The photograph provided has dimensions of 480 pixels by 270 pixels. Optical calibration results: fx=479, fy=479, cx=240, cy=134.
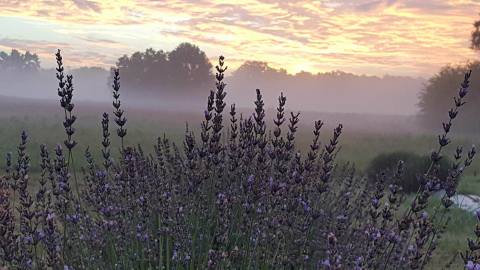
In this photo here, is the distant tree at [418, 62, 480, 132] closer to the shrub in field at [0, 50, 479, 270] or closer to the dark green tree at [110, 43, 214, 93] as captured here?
the dark green tree at [110, 43, 214, 93]

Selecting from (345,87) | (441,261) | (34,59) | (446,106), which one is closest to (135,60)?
(446,106)

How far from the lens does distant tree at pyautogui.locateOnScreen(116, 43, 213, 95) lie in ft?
202

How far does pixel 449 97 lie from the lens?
1469 inches

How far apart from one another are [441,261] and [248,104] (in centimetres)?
16937

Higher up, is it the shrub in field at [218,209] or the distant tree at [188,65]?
the distant tree at [188,65]

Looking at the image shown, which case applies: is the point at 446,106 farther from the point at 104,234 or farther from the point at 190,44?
the point at 104,234

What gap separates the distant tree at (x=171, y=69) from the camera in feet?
202

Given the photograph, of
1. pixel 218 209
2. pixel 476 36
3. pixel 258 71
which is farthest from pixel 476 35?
pixel 258 71

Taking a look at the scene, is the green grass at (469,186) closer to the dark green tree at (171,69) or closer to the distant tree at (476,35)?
the distant tree at (476,35)

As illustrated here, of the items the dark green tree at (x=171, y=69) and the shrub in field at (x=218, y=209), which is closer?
the shrub in field at (x=218, y=209)

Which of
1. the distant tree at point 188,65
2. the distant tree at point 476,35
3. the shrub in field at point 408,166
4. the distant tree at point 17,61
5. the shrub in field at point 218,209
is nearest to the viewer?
the shrub in field at point 218,209

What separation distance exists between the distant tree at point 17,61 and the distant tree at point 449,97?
13095 centimetres

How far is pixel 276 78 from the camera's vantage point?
168750 mm

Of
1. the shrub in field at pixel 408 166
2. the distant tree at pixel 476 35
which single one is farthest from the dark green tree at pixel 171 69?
the shrub in field at pixel 408 166
